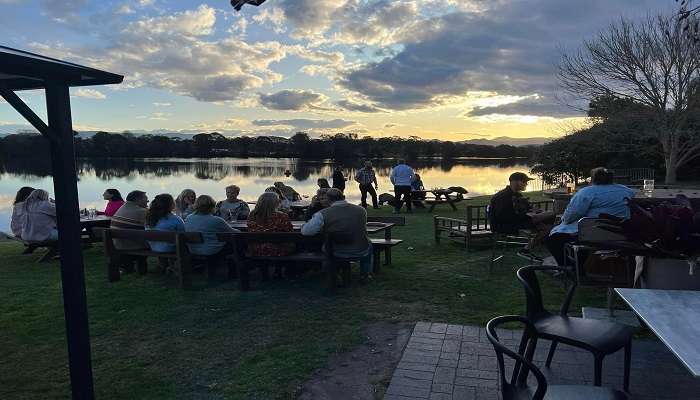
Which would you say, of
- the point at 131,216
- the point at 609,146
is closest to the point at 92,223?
the point at 131,216

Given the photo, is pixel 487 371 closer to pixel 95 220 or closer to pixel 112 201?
pixel 95 220

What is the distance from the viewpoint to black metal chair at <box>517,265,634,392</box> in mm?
2604

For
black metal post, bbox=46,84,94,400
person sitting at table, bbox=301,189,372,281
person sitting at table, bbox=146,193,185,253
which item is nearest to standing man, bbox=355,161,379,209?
person sitting at table, bbox=146,193,185,253

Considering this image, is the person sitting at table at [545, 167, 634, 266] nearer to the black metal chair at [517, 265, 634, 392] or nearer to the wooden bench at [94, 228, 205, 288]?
the black metal chair at [517, 265, 634, 392]

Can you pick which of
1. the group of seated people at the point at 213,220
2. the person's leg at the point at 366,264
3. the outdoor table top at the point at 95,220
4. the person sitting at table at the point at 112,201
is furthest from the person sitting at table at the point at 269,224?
the person sitting at table at the point at 112,201

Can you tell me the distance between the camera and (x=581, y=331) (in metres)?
2.79

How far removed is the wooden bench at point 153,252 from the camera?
19.0 feet

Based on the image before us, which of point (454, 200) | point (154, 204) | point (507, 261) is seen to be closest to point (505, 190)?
point (507, 261)

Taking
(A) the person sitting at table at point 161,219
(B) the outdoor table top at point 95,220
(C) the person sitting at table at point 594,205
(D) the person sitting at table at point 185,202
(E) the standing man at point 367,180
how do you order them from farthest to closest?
1. (E) the standing man at point 367,180
2. (B) the outdoor table top at point 95,220
3. (D) the person sitting at table at point 185,202
4. (A) the person sitting at table at point 161,219
5. (C) the person sitting at table at point 594,205

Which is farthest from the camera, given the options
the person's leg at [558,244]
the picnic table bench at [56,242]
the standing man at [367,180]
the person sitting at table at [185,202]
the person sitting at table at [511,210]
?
the standing man at [367,180]

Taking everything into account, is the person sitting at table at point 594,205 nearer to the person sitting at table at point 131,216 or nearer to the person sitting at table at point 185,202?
the person sitting at table at point 131,216

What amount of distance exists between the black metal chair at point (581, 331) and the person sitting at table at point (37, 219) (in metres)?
7.42

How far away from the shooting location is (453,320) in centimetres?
458

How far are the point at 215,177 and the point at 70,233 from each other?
39.4 m
